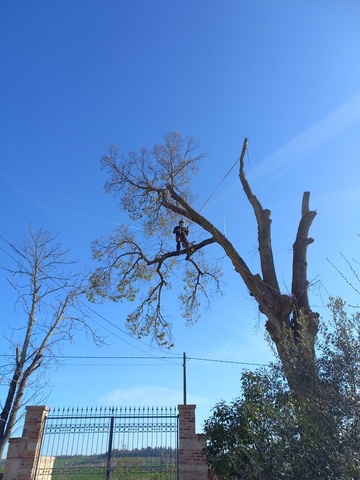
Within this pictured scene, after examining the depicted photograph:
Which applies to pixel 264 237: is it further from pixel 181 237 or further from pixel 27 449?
pixel 27 449

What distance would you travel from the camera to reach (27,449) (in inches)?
360

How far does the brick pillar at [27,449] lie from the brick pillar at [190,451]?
3.32 metres

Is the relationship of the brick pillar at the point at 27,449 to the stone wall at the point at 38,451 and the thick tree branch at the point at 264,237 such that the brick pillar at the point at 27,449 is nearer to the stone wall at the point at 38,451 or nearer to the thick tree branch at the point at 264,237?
the stone wall at the point at 38,451

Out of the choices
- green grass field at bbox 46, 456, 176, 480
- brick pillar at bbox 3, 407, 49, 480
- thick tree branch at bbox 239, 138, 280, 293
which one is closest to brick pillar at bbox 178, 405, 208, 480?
green grass field at bbox 46, 456, 176, 480

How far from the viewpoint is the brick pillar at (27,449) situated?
8969 mm

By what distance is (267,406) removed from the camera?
4.12 meters

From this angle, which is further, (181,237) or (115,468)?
(181,237)

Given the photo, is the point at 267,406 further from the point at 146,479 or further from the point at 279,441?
the point at 146,479

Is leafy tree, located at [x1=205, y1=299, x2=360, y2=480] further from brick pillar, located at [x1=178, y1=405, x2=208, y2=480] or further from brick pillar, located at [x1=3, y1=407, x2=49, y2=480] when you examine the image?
brick pillar, located at [x1=3, y1=407, x2=49, y2=480]

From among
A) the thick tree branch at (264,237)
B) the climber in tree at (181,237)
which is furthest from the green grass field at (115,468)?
the climber in tree at (181,237)

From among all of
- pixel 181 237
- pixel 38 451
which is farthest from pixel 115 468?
pixel 181 237

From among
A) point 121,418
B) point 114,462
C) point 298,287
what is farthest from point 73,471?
point 298,287

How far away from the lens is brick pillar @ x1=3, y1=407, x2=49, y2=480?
897 cm

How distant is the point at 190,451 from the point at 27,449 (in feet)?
12.3
